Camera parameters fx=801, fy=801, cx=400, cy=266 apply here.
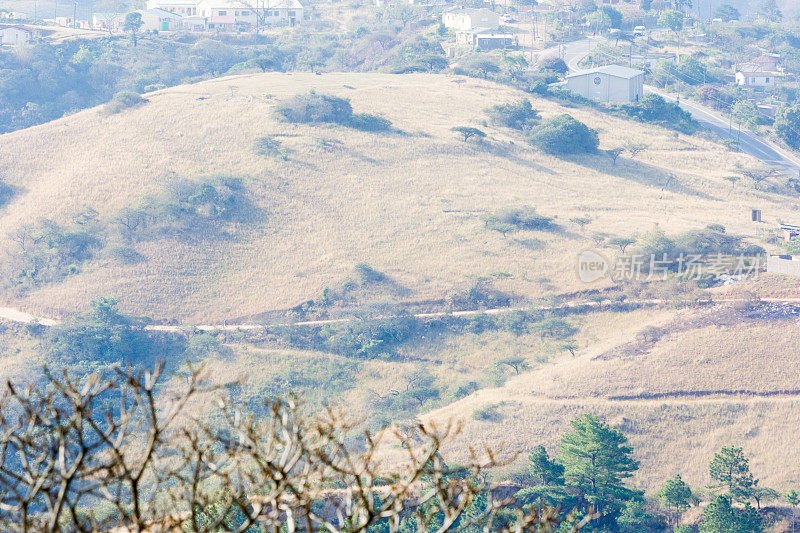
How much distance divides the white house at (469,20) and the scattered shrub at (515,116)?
113 feet

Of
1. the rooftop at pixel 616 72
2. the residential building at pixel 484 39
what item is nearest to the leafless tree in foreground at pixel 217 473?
the rooftop at pixel 616 72

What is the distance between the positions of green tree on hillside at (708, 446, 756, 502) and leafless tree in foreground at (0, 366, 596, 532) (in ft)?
16.8

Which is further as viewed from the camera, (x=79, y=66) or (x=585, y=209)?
(x=79, y=66)

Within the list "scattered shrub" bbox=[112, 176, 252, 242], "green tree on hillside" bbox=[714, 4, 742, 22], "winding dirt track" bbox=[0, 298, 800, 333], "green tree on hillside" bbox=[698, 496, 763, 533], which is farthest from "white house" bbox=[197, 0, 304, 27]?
"green tree on hillside" bbox=[698, 496, 763, 533]

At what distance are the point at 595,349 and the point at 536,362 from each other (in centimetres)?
255

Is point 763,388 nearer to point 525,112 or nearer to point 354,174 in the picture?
point 354,174

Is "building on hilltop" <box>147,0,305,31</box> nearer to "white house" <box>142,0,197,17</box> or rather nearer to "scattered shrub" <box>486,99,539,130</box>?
"white house" <box>142,0,197,17</box>

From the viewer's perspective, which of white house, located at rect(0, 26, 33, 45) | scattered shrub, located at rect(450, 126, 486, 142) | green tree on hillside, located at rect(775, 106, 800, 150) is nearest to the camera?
scattered shrub, located at rect(450, 126, 486, 142)

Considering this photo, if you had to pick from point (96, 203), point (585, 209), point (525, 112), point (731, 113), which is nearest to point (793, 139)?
point (731, 113)

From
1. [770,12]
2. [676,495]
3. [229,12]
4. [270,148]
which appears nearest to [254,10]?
[229,12]

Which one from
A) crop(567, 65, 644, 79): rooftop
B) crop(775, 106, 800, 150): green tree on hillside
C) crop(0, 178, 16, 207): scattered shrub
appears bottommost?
crop(0, 178, 16, 207): scattered shrub

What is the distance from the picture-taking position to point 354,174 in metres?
49.0

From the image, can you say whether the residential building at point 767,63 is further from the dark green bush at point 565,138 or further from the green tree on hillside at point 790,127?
the dark green bush at point 565,138

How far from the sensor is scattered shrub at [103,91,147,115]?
56.3 meters
